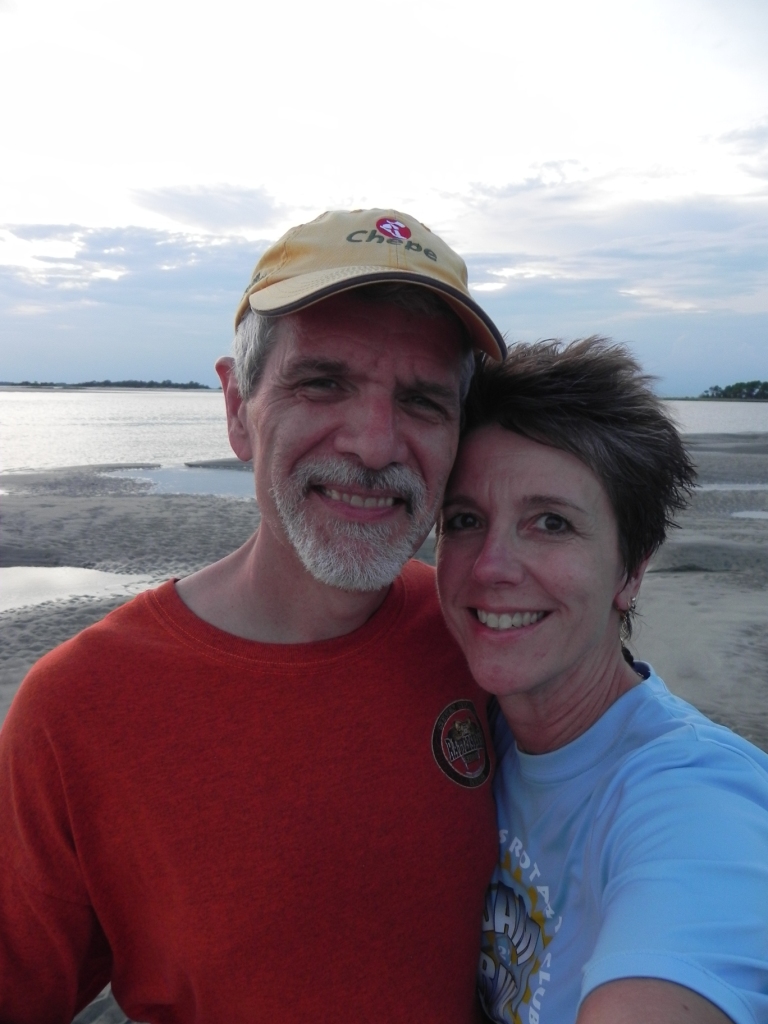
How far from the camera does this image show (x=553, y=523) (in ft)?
7.95

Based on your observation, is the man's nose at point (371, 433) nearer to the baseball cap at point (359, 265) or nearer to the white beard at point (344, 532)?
the white beard at point (344, 532)

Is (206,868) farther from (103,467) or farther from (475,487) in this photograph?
(103,467)

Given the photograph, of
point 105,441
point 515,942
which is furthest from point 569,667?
point 105,441

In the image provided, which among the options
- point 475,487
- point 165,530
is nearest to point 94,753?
point 475,487

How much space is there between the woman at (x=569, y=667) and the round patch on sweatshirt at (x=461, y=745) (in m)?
0.12

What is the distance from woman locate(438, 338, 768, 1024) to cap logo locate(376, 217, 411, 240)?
0.52 m

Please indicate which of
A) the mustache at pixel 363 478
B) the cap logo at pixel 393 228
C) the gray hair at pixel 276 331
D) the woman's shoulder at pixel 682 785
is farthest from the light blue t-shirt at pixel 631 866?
the cap logo at pixel 393 228

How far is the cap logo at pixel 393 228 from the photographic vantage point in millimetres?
2496

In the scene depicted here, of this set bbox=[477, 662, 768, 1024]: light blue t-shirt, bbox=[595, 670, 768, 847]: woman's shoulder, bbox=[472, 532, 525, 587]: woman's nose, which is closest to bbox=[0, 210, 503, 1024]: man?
bbox=[477, 662, 768, 1024]: light blue t-shirt

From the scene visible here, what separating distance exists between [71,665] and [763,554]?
14.4 metres

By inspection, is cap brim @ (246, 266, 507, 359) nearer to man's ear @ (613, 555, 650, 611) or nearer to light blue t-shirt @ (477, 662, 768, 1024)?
man's ear @ (613, 555, 650, 611)

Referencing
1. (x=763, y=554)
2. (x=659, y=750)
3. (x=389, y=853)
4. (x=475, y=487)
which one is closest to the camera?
(x=659, y=750)

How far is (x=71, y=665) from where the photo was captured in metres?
2.23

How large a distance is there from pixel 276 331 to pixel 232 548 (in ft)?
39.5
